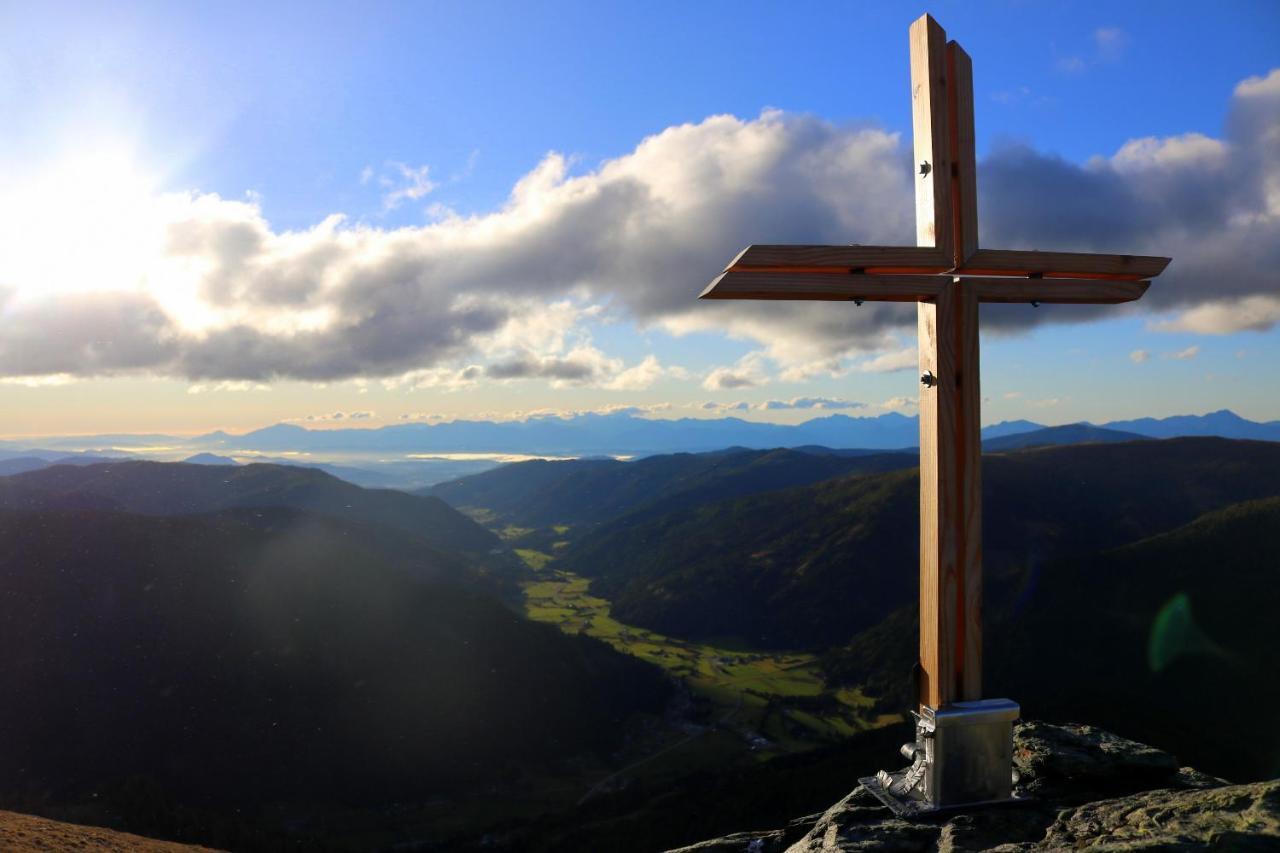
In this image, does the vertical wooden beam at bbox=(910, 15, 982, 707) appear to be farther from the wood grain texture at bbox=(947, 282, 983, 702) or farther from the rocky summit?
the rocky summit

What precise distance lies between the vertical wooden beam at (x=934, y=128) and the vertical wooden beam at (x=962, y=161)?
0.08 meters

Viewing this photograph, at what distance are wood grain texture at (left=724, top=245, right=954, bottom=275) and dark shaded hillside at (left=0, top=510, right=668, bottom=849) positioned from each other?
94102 millimetres

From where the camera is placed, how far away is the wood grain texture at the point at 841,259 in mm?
6586

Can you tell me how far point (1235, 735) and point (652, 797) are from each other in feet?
233

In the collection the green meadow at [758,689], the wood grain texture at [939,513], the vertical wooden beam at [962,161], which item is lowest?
the green meadow at [758,689]

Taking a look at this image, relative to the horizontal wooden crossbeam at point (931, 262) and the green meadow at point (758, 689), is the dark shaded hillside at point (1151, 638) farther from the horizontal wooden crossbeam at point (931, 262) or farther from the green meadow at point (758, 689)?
the horizontal wooden crossbeam at point (931, 262)

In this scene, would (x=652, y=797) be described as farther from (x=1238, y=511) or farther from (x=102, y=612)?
(x=1238, y=511)

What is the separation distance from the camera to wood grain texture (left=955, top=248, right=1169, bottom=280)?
24.5ft

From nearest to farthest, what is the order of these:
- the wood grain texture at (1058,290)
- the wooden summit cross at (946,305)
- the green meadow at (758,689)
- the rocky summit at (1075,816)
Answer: the rocky summit at (1075,816)
the wooden summit cross at (946,305)
the wood grain texture at (1058,290)
the green meadow at (758,689)

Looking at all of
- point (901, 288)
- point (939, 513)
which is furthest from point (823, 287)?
point (939, 513)

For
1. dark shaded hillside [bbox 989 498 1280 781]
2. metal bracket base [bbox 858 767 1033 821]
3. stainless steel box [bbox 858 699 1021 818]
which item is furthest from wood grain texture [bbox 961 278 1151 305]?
dark shaded hillside [bbox 989 498 1280 781]

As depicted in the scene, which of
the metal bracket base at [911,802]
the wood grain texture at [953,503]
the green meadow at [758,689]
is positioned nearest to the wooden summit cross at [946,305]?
the wood grain texture at [953,503]

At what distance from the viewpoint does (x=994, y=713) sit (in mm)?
7078

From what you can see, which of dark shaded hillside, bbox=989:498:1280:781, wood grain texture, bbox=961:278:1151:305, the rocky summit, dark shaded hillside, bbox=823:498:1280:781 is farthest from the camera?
dark shaded hillside, bbox=823:498:1280:781
